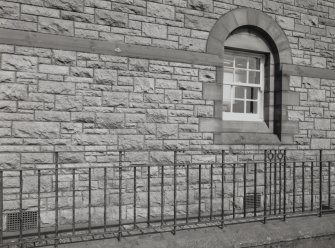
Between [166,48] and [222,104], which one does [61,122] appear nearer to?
[166,48]

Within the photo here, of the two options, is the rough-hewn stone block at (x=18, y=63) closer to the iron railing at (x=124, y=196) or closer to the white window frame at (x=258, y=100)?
the iron railing at (x=124, y=196)

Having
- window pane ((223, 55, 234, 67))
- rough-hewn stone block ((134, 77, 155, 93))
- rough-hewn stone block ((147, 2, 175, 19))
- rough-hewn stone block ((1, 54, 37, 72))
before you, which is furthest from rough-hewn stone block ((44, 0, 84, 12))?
window pane ((223, 55, 234, 67))

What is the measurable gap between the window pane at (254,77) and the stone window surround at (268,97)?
268mm

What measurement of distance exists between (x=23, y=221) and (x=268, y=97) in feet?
17.7

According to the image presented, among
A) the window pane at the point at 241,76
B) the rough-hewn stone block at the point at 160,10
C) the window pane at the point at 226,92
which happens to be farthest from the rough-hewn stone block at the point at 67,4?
the window pane at the point at 241,76

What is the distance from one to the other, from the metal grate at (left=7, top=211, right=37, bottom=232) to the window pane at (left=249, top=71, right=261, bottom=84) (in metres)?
5.12

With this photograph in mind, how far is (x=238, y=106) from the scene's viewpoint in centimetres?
694

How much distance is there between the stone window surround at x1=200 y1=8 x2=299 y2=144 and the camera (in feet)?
20.5

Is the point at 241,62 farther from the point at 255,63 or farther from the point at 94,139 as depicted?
the point at 94,139

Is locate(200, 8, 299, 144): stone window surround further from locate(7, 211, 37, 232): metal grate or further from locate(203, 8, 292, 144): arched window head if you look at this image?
locate(7, 211, 37, 232): metal grate

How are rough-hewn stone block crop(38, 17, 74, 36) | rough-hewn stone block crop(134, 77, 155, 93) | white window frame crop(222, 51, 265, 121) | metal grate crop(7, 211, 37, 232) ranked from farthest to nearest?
1. white window frame crop(222, 51, 265, 121)
2. rough-hewn stone block crop(134, 77, 155, 93)
3. rough-hewn stone block crop(38, 17, 74, 36)
4. metal grate crop(7, 211, 37, 232)

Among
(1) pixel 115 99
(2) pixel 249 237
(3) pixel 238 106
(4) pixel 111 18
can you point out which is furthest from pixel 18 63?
(3) pixel 238 106

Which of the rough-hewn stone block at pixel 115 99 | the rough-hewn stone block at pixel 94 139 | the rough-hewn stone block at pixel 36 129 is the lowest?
the rough-hewn stone block at pixel 94 139

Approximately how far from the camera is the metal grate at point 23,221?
15.7 feet
